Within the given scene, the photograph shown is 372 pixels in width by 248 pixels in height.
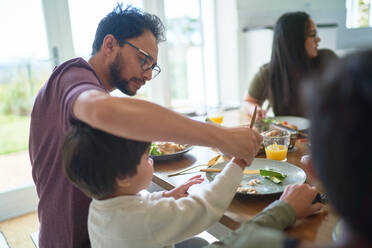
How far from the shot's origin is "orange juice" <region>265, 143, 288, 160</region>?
1.26 metres

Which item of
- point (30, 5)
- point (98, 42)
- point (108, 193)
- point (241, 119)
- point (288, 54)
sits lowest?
point (241, 119)

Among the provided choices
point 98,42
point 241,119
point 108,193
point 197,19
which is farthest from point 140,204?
point 197,19

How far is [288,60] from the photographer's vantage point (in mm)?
2285

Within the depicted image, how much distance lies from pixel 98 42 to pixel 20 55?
1.48 m

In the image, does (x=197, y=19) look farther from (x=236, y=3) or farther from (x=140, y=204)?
(x=140, y=204)

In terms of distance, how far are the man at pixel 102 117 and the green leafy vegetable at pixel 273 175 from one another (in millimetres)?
127

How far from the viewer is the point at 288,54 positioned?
2.27m

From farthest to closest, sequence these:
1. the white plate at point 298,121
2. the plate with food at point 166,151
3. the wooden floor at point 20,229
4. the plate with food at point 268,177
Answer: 1. the wooden floor at point 20,229
2. the white plate at point 298,121
3. the plate with food at point 166,151
4. the plate with food at point 268,177

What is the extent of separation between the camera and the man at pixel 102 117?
2.64 ft

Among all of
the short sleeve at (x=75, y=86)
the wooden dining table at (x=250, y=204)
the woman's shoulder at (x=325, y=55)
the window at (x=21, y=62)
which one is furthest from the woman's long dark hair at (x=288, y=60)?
the window at (x=21, y=62)

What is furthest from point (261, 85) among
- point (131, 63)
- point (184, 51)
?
point (131, 63)

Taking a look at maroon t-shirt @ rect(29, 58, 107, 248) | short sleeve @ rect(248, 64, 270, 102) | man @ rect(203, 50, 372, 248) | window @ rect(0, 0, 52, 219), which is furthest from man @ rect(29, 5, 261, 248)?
window @ rect(0, 0, 52, 219)

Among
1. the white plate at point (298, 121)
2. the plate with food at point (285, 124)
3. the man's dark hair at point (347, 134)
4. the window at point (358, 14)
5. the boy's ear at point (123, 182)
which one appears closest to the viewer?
the man's dark hair at point (347, 134)

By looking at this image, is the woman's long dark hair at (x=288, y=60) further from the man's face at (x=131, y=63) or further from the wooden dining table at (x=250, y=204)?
the man's face at (x=131, y=63)
